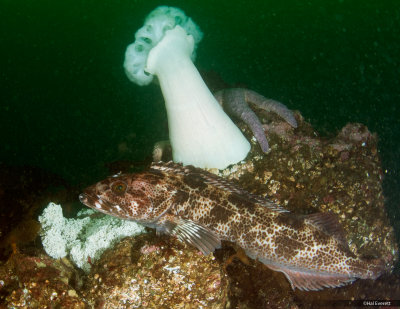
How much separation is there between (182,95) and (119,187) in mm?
1814

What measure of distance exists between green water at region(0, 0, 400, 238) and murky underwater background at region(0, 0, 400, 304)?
205mm

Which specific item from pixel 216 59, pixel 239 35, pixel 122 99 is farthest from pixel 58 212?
A: pixel 239 35

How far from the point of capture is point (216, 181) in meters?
3.93

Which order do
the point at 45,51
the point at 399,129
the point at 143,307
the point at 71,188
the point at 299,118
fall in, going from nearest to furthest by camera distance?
the point at 143,307 → the point at 299,118 → the point at 71,188 → the point at 399,129 → the point at 45,51

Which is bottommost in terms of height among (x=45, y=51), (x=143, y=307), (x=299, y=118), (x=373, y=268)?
(x=143, y=307)

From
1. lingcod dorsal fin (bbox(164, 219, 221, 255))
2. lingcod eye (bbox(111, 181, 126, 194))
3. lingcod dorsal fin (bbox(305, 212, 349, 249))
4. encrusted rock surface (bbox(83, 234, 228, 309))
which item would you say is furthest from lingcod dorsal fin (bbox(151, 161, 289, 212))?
encrusted rock surface (bbox(83, 234, 228, 309))

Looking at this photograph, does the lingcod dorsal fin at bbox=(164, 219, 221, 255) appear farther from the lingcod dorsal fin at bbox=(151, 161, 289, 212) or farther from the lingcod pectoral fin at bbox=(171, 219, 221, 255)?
the lingcod dorsal fin at bbox=(151, 161, 289, 212)

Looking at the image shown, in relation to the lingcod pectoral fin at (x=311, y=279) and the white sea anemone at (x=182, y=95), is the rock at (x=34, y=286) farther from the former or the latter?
the lingcod pectoral fin at (x=311, y=279)

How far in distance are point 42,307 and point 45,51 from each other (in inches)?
2832

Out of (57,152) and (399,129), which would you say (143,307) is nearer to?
(57,152)

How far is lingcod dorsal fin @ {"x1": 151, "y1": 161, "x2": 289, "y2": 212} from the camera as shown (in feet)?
12.7

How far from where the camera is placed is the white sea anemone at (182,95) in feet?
14.6

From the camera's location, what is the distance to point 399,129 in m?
23.0

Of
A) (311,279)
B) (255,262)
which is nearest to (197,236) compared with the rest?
(255,262)
